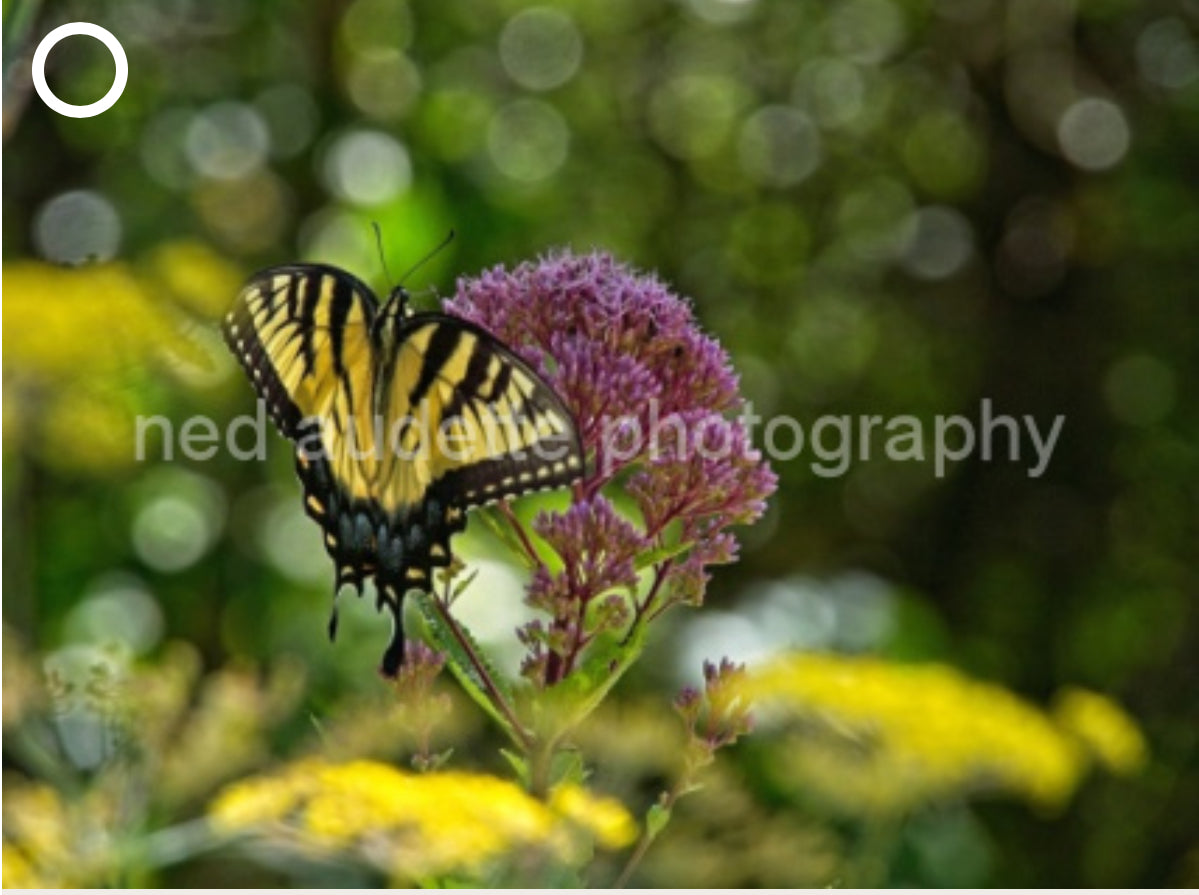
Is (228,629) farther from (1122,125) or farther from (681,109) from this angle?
(1122,125)

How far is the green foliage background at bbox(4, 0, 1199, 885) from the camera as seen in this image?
1870 mm

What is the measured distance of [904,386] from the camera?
7.01 ft

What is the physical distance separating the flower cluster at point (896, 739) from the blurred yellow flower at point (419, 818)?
0.95ft

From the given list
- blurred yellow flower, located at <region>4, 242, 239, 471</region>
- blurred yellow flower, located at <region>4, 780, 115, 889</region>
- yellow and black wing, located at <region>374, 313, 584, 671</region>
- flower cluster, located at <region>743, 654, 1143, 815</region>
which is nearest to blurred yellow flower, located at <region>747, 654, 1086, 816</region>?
flower cluster, located at <region>743, 654, 1143, 815</region>

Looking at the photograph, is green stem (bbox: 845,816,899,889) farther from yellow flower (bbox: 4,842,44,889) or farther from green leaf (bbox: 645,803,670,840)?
yellow flower (bbox: 4,842,44,889)

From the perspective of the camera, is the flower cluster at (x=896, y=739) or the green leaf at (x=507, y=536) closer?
the green leaf at (x=507, y=536)

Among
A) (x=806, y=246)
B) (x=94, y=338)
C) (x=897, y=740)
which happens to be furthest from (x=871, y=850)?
(x=806, y=246)

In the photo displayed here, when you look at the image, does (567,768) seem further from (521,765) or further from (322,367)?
(322,367)

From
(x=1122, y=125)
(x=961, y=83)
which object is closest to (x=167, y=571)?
(x=961, y=83)

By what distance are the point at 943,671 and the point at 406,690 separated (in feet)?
3.72

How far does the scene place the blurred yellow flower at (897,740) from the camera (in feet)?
3.61

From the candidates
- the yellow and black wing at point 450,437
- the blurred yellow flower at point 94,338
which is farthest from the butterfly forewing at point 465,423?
the blurred yellow flower at point 94,338

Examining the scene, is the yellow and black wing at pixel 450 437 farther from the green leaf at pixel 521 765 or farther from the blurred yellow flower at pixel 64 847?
the blurred yellow flower at pixel 64 847

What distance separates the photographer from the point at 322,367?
985 millimetres
